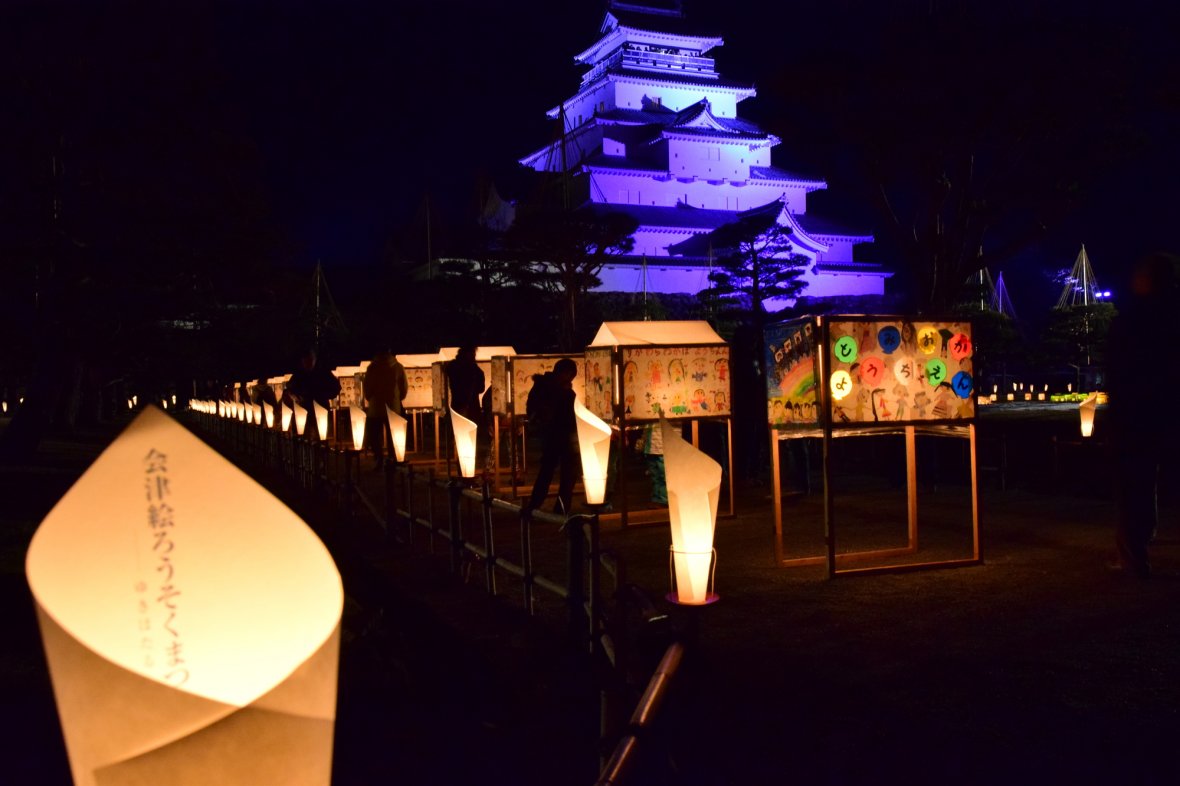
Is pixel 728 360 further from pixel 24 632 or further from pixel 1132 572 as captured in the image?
pixel 24 632

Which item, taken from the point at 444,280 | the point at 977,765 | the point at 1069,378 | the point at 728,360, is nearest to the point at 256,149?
the point at 728,360

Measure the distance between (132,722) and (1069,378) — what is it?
64.6 m

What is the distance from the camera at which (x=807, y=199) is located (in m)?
67.9

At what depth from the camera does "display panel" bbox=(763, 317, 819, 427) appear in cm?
758

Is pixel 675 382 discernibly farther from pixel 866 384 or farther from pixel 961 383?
pixel 961 383

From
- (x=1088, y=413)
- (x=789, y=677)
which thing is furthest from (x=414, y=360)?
(x=789, y=677)

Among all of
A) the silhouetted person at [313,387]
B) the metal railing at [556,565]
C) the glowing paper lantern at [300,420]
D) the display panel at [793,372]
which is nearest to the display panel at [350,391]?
the silhouetted person at [313,387]

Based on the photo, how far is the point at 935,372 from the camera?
7.82 metres

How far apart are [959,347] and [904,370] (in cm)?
58

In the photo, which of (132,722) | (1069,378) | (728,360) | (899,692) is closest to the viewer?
(132,722)

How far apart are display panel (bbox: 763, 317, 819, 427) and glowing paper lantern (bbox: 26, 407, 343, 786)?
6152 millimetres

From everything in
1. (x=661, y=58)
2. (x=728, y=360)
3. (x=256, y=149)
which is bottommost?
(x=728, y=360)

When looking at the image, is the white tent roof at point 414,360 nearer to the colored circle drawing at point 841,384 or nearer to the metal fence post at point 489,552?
the metal fence post at point 489,552

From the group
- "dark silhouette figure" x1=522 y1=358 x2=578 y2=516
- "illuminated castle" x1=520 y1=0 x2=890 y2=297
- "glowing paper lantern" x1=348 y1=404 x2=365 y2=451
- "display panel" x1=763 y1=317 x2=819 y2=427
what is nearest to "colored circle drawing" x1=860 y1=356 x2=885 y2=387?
"display panel" x1=763 y1=317 x2=819 y2=427
